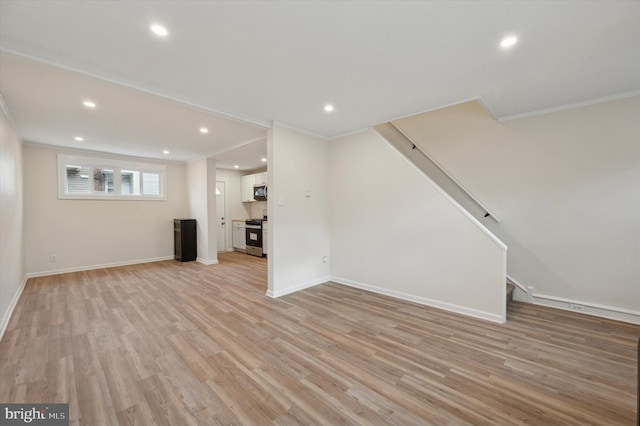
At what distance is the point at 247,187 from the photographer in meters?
7.77

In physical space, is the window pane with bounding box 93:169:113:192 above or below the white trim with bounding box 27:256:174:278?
above

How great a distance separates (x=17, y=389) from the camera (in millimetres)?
1813

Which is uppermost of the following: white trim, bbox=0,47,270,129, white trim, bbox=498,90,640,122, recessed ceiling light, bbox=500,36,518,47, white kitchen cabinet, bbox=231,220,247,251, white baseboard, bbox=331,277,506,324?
recessed ceiling light, bbox=500,36,518,47

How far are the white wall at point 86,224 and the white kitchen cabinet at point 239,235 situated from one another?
1588 mm

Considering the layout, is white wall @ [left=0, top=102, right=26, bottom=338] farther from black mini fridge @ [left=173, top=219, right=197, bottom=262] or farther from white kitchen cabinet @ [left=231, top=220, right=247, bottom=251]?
white kitchen cabinet @ [left=231, top=220, right=247, bottom=251]

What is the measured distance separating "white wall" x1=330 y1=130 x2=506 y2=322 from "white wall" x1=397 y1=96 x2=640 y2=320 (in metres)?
0.94

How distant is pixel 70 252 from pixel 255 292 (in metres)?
4.34

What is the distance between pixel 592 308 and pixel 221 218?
7.95 meters

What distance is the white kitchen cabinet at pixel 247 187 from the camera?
24.9ft

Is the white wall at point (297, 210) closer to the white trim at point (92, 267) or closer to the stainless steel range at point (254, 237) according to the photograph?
the stainless steel range at point (254, 237)

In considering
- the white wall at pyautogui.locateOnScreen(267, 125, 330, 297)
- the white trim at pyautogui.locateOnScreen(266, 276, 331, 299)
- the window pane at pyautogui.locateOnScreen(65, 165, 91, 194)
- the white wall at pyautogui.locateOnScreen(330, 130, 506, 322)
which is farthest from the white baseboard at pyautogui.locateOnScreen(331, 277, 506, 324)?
the window pane at pyautogui.locateOnScreen(65, 165, 91, 194)

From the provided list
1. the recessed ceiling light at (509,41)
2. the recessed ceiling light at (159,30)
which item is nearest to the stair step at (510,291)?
the recessed ceiling light at (509,41)

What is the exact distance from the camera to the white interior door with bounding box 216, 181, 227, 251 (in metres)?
7.70

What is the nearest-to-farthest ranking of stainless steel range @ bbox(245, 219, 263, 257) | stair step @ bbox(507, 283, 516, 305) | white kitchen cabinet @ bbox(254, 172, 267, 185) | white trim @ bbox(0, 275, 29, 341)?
1. white trim @ bbox(0, 275, 29, 341)
2. stair step @ bbox(507, 283, 516, 305)
3. stainless steel range @ bbox(245, 219, 263, 257)
4. white kitchen cabinet @ bbox(254, 172, 267, 185)
